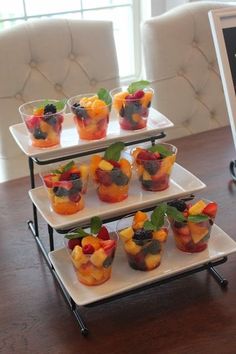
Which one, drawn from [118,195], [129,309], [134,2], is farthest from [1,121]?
[134,2]

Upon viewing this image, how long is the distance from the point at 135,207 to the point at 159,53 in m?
0.89

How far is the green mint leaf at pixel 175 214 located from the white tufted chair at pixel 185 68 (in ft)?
2.95

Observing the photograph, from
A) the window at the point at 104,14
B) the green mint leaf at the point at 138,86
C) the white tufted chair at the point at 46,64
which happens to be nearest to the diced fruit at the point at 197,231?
the green mint leaf at the point at 138,86

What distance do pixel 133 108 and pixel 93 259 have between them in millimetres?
354

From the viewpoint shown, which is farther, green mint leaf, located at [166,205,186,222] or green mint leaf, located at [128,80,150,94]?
green mint leaf, located at [128,80,150,94]

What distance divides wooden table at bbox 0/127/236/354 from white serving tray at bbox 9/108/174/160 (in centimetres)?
22

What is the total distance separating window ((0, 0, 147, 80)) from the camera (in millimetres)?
2154

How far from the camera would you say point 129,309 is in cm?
88

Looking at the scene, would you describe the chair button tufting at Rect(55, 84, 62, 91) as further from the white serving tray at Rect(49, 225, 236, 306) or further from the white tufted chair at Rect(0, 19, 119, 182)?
the white serving tray at Rect(49, 225, 236, 306)

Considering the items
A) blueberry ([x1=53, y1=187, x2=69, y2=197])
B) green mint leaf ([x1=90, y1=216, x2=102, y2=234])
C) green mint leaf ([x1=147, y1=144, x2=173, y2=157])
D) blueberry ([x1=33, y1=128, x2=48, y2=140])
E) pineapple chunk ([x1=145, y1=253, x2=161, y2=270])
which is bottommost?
pineapple chunk ([x1=145, y1=253, x2=161, y2=270])

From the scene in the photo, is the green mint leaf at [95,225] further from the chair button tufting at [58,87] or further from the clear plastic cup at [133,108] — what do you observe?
the chair button tufting at [58,87]

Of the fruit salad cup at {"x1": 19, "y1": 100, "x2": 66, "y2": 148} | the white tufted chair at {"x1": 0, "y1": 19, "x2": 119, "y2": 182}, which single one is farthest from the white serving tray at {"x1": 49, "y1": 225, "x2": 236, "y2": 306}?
the white tufted chair at {"x1": 0, "y1": 19, "x2": 119, "y2": 182}

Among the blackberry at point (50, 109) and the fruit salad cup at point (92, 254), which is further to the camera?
the blackberry at point (50, 109)

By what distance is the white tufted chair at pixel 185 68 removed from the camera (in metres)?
1.68
